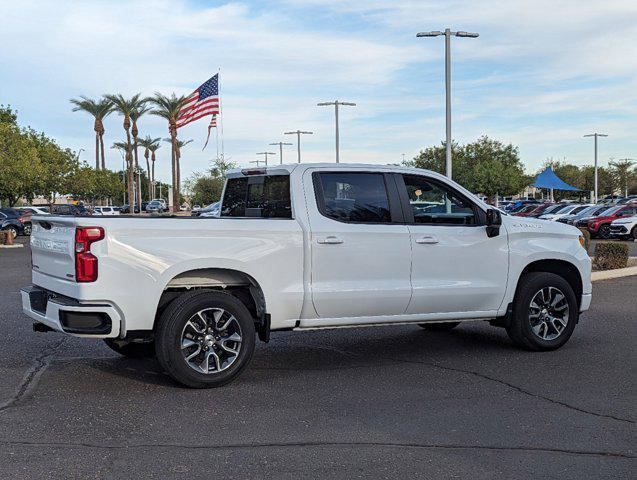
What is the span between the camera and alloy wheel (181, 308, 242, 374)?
22.3 feet

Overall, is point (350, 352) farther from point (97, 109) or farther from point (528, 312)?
point (97, 109)

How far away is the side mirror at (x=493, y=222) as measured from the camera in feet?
26.4

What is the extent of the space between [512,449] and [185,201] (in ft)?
296

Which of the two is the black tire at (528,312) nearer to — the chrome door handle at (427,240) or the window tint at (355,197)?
the chrome door handle at (427,240)

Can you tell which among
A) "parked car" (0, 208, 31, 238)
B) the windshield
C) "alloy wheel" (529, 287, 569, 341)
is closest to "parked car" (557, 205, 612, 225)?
the windshield

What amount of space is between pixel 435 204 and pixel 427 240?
552 mm

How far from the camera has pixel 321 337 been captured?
31.3 ft

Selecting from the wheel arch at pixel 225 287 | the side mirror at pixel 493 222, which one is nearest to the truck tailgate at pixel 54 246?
the wheel arch at pixel 225 287

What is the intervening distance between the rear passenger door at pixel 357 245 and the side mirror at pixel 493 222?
3.08 ft

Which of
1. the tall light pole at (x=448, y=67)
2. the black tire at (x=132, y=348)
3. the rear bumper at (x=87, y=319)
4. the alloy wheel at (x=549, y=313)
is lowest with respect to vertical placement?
the black tire at (x=132, y=348)

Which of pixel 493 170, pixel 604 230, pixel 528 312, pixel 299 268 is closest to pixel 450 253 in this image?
pixel 528 312

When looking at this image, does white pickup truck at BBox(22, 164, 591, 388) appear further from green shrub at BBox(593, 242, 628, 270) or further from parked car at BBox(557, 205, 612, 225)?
parked car at BBox(557, 205, 612, 225)

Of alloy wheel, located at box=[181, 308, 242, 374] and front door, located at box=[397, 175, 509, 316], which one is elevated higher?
front door, located at box=[397, 175, 509, 316]

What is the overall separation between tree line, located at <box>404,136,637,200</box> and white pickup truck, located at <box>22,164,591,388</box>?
6157cm
